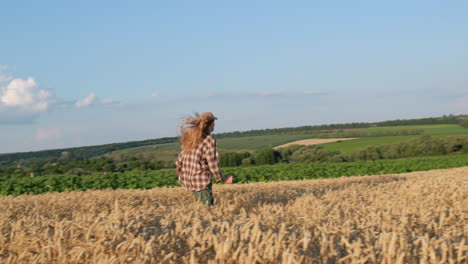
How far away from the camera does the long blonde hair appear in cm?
606

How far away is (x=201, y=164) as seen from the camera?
6.19 m

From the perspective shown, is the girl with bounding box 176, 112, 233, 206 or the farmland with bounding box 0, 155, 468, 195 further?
the farmland with bounding box 0, 155, 468, 195

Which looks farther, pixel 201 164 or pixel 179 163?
pixel 179 163

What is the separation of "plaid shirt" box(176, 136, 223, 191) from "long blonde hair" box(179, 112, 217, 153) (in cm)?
7

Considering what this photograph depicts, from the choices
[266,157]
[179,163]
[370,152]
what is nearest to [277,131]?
[370,152]

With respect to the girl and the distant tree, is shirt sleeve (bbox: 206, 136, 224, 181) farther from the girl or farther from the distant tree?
the distant tree

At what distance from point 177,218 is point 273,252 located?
1378 millimetres

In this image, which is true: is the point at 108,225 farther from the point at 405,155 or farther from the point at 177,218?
the point at 405,155

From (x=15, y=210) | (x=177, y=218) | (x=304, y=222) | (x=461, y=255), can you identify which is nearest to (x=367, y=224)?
(x=304, y=222)

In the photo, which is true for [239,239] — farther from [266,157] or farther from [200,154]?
[266,157]

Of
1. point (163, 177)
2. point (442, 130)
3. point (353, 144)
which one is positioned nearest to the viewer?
point (163, 177)

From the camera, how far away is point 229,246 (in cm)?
319

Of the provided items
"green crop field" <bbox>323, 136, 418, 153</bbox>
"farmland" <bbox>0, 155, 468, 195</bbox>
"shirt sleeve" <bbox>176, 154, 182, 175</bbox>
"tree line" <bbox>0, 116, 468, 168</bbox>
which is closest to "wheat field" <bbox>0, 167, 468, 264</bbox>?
"shirt sleeve" <bbox>176, 154, 182, 175</bbox>

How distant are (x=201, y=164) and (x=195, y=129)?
50 cm
